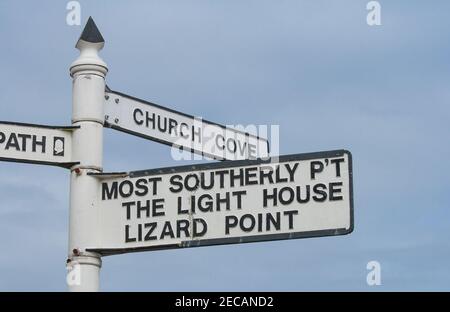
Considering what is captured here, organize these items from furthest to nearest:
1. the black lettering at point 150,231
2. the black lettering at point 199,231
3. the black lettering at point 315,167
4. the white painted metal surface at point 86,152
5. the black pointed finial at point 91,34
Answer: the black pointed finial at point 91,34 → the white painted metal surface at point 86,152 → the black lettering at point 150,231 → the black lettering at point 199,231 → the black lettering at point 315,167

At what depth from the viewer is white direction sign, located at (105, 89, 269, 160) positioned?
9094mm

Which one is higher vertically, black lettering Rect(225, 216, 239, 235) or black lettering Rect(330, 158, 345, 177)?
black lettering Rect(330, 158, 345, 177)

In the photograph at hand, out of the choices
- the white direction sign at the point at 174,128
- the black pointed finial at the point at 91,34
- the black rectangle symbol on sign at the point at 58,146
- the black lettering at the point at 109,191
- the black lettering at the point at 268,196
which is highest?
the black pointed finial at the point at 91,34

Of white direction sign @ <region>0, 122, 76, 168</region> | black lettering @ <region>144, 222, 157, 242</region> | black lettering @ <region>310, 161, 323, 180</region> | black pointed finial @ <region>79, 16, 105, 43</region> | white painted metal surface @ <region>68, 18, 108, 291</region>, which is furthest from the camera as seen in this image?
black pointed finial @ <region>79, 16, 105, 43</region>

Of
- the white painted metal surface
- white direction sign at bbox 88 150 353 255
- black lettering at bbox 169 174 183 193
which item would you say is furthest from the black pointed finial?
black lettering at bbox 169 174 183 193

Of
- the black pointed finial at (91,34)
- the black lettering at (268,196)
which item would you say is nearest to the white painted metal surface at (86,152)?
the black pointed finial at (91,34)

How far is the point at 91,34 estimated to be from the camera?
29.9ft

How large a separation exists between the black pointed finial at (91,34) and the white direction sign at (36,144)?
0.60m

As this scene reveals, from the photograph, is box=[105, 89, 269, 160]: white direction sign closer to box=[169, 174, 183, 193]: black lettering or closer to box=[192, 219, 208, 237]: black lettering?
box=[169, 174, 183, 193]: black lettering

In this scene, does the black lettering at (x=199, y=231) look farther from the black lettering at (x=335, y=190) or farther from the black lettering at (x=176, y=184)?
the black lettering at (x=335, y=190)

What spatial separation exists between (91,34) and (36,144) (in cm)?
80

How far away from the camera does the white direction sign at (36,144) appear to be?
28.8 feet

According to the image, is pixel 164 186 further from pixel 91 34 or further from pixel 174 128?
pixel 91 34
